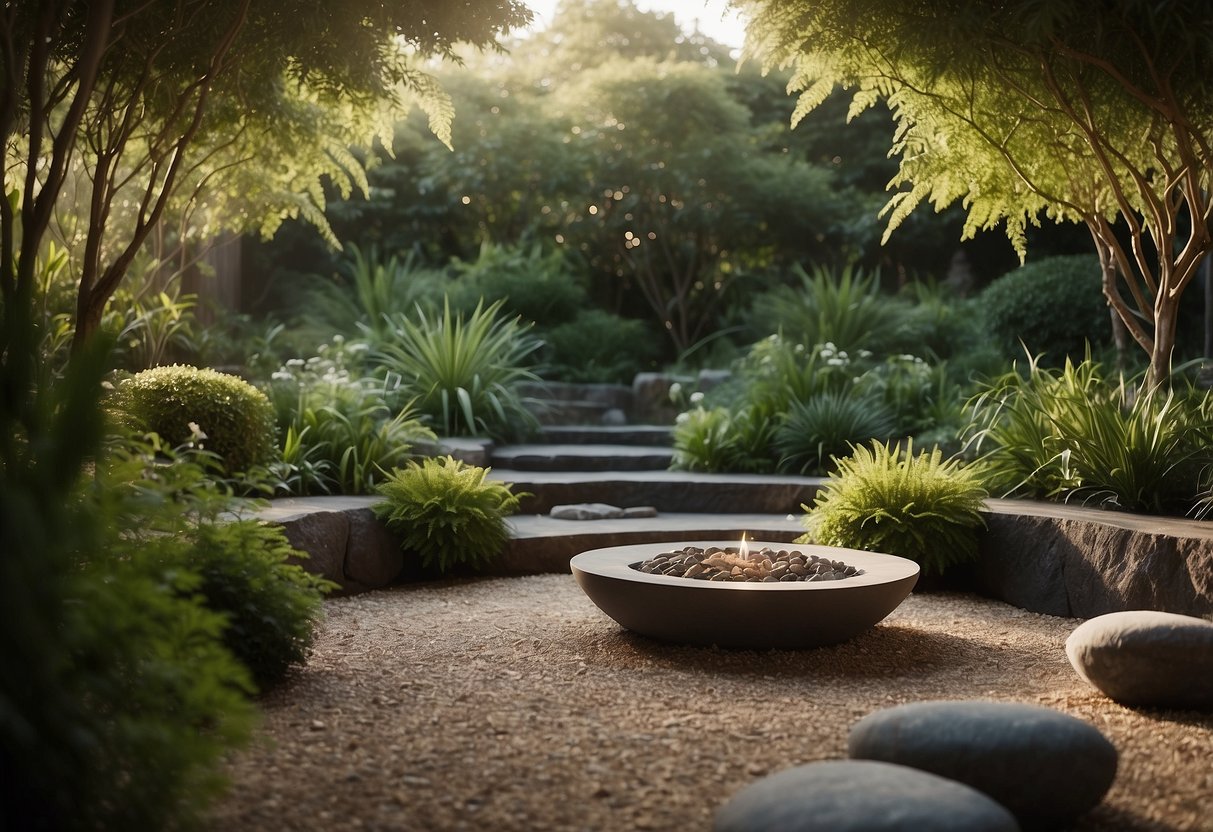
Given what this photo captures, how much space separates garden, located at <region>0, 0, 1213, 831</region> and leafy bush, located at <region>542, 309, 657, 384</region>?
6cm

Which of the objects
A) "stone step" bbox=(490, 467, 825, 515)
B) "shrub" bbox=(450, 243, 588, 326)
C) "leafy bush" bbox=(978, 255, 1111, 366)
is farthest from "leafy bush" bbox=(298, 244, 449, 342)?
"leafy bush" bbox=(978, 255, 1111, 366)

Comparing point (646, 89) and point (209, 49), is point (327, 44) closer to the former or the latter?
point (209, 49)

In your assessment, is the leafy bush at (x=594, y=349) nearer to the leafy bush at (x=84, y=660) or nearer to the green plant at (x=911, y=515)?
the green plant at (x=911, y=515)

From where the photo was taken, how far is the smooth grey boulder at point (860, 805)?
6.72 feet

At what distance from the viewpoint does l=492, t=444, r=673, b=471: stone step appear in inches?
291

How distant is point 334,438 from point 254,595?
2962 mm

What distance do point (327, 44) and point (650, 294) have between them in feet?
23.2

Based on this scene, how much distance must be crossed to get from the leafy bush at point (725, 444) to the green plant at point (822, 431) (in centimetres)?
13

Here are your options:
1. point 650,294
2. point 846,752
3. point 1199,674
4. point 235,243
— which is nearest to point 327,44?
point 846,752

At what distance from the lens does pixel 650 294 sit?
11.9 m

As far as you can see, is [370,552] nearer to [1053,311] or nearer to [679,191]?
[1053,311]

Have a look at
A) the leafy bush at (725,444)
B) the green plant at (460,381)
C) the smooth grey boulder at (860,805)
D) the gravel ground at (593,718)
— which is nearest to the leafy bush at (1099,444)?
the gravel ground at (593,718)


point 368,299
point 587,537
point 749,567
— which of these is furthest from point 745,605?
point 368,299

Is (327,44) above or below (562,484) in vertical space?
above
